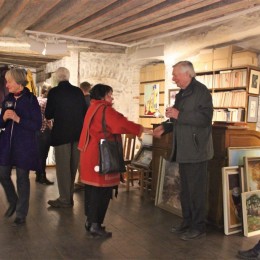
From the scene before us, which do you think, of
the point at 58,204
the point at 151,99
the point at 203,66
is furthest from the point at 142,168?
the point at 151,99

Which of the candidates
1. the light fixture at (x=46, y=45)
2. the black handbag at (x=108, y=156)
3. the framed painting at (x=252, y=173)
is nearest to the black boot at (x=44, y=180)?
the light fixture at (x=46, y=45)

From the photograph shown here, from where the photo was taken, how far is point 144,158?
5.04 m

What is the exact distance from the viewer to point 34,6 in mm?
4379

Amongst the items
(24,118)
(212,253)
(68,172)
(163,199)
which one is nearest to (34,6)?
(24,118)

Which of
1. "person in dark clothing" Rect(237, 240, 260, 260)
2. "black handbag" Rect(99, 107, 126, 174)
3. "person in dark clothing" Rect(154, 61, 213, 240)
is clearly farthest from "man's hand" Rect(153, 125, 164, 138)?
"person in dark clothing" Rect(237, 240, 260, 260)

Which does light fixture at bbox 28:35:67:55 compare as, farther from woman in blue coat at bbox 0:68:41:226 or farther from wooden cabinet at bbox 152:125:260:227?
wooden cabinet at bbox 152:125:260:227

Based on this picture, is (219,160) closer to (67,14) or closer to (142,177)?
(142,177)

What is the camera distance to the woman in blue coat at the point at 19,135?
10.8ft

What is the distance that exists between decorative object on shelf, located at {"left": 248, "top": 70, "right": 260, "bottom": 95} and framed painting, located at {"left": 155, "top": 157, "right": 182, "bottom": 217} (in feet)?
7.96

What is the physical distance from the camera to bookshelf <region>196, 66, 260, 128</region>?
5656 millimetres

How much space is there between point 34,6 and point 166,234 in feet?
10.7

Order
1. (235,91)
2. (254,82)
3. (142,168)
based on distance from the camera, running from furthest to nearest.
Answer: (235,91) → (254,82) → (142,168)

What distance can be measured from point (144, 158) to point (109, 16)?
2106 millimetres

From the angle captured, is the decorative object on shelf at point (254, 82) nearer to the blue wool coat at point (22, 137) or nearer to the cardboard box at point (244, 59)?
the cardboard box at point (244, 59)
